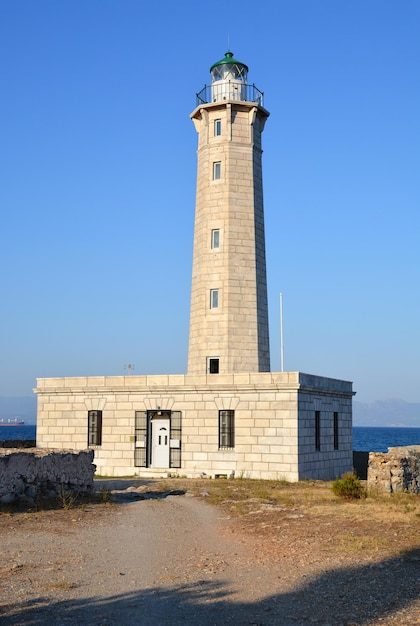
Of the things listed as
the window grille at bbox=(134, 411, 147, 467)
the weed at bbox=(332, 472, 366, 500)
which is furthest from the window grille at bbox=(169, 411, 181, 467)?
the weed at bbox=(332, 472, 366, 500)

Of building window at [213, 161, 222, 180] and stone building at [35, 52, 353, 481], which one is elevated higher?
building window at [213, 161, 222, 180]

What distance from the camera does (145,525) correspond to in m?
13.4

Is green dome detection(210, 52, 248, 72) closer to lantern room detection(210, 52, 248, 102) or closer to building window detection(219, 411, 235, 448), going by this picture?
lantern room detection(210, 52, 248, 102)

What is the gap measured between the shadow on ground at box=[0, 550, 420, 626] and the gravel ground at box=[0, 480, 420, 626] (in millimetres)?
11

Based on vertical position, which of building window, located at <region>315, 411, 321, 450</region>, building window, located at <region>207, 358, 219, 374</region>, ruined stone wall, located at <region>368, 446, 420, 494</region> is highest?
building window, located at <region>207, 358, 219, 374</region>

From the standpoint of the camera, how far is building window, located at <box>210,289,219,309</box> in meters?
26.1

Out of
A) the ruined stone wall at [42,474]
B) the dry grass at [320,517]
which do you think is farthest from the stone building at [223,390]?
the ruined stone wall at [42,474]

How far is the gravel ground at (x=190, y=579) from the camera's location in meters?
7.41

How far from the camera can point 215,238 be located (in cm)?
2658

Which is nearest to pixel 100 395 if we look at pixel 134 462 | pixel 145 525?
pixel 134 462

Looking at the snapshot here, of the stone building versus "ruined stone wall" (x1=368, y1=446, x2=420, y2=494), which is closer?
"ruined stone wall" (x1=368, y1=446, x2=420, y2=494)

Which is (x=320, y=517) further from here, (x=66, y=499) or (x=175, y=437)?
(x=175, y=437)

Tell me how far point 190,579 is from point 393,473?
10.0 meters

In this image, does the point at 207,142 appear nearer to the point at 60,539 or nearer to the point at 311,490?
the point at 311,490
